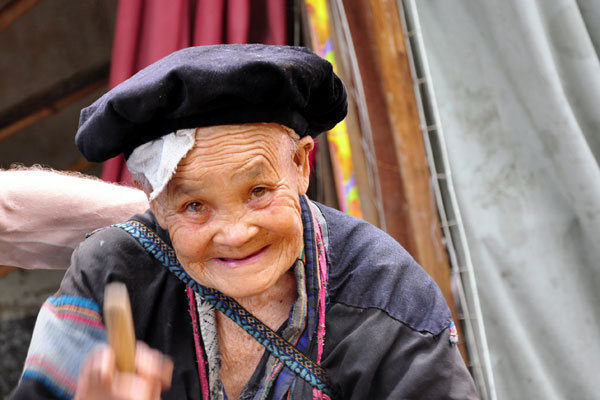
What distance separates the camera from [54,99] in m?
3.24

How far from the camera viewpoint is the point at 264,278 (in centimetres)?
135

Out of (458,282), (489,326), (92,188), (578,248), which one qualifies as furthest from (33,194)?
(578,248)

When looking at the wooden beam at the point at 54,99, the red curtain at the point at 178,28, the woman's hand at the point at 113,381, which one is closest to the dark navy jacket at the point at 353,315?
the woman's hand at the point at 113,381

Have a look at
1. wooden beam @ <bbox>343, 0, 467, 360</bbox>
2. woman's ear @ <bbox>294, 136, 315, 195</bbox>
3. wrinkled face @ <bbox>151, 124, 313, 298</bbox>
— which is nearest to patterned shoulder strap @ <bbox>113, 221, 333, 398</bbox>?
wrinkled face @ <bbox>151, 124, 313, 298</bbox>

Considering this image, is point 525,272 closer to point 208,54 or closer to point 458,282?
point 458,282

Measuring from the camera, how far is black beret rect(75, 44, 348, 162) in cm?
120

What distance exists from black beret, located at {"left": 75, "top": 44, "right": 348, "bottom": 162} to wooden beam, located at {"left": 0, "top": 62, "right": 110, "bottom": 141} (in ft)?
6.50

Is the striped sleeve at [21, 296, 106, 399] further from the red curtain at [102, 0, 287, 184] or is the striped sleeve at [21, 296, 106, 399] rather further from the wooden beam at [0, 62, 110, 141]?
the wooden beam at [0, 62, 110, 141]

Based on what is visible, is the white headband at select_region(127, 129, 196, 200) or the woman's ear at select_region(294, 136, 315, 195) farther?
the woman's ear at select_region(294, 136, 315, 195)

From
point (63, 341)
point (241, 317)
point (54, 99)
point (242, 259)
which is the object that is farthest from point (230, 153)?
point (54, 99)

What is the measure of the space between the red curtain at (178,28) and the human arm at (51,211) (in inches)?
21.9

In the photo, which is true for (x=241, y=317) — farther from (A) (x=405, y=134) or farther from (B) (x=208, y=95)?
Answer: (A) (x=405, y=134)

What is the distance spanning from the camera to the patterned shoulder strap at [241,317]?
4.72 ft

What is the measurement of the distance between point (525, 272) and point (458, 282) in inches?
12.6
